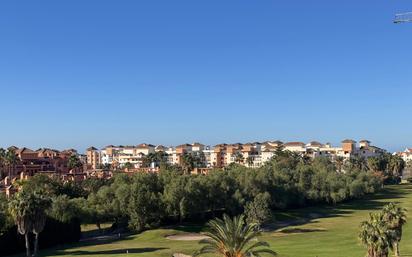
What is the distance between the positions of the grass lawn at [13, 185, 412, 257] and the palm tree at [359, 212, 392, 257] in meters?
6.87

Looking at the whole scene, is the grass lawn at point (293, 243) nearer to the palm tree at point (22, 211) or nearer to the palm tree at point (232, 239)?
the palm tree at point (22, 211)

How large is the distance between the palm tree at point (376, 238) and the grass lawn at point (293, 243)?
22.5 ft

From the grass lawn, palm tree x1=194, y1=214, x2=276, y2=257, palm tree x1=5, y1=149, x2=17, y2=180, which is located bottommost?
the grass lawn

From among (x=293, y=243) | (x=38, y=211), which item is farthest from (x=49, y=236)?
(x=293, y=243)

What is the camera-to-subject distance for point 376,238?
45.9 meters

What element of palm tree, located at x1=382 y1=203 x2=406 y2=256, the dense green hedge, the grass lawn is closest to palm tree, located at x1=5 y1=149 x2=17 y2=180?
the dense green hedge

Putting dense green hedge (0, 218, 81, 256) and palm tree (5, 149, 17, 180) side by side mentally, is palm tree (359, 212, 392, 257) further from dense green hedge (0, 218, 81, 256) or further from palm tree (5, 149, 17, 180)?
palm tree (5, 149, 17, 180)

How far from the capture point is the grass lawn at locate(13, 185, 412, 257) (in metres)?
58.6

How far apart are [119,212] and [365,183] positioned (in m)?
78.7

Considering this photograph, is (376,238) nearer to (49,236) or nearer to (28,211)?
(28,211)

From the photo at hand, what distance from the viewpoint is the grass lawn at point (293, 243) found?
5859 cm

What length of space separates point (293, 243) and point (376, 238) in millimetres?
21725

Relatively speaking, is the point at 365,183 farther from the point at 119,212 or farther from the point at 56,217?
the point at 56,217

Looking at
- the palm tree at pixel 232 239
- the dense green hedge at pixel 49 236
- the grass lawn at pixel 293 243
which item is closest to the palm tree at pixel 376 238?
the grass lawn at pixel 293 243
